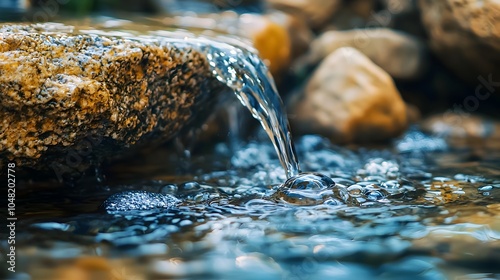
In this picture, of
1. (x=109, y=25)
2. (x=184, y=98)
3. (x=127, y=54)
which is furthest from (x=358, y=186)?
(x=109, y=25)

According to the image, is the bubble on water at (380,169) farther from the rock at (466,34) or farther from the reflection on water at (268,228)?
the rock at (466,34)

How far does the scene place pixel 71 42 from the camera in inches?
115

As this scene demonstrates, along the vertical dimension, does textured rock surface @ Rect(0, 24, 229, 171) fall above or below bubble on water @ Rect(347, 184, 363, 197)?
above

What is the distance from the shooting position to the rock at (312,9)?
646 centimetres

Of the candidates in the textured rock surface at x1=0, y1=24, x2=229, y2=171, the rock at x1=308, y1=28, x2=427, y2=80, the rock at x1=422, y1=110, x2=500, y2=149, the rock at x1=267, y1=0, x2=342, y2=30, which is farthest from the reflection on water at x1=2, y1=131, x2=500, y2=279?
the rock at x1=267, y1=0, x2=342, y2=30

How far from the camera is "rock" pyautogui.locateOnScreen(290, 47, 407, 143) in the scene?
5.28 meters

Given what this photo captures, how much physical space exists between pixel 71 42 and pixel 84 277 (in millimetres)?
1474

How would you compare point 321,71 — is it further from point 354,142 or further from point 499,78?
point 499,78

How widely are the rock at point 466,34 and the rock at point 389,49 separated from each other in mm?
259

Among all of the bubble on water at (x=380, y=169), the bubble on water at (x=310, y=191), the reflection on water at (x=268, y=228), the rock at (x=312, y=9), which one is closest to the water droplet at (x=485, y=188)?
the reflection on water at (x=268, y=228)

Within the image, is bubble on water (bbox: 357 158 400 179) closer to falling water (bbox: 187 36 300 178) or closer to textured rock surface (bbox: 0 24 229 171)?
falling water (bbox: 187 36 300 178)

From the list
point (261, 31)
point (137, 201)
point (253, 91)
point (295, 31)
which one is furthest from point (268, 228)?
point (295, 31)

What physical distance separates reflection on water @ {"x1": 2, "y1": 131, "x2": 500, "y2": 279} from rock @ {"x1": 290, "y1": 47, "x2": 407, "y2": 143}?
1556 mm

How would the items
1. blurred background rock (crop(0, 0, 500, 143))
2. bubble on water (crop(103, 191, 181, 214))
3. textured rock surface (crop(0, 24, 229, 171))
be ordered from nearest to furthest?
textured rock surface (crop(0, 24, 229, 171)), bubble on water (crop(103, 191, 181, 214)), blurred background rock (crop(0, 0, 500, 143))
